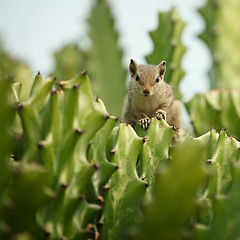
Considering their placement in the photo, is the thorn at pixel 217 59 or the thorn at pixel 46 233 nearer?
the thorn at pixel 46 233

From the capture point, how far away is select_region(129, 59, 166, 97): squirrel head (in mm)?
3342

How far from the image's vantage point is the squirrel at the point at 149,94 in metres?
3.38

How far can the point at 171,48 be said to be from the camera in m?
3.84

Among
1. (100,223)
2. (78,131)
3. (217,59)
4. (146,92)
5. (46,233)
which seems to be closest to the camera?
(46,233)

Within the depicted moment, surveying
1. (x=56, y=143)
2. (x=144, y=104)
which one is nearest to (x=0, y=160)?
(x=56, y=143)

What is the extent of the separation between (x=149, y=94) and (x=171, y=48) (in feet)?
2.33

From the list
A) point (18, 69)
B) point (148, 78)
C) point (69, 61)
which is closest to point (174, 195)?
point (148, 78)

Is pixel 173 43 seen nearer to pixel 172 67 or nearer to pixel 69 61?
pixel 172 67

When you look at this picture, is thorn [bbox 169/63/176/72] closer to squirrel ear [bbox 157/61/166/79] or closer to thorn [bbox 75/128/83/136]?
squirrel ear [bbox 157/61/166/79]

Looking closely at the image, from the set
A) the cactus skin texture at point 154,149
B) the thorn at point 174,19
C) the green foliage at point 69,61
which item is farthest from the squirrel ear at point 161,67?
the green foliage at point 69,61

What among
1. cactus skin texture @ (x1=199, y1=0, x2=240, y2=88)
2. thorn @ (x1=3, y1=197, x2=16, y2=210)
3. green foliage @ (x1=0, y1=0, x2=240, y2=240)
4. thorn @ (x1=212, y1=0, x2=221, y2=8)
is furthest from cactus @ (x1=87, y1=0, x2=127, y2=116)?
thorn @ (x1=3, y1=197, x2=16, y2=210)

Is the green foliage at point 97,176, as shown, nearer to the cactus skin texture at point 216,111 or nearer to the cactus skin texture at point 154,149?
the cactus skin texture at point 154,149

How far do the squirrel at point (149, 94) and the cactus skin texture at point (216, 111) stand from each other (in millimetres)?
213

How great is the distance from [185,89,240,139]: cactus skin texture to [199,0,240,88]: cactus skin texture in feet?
4.12
